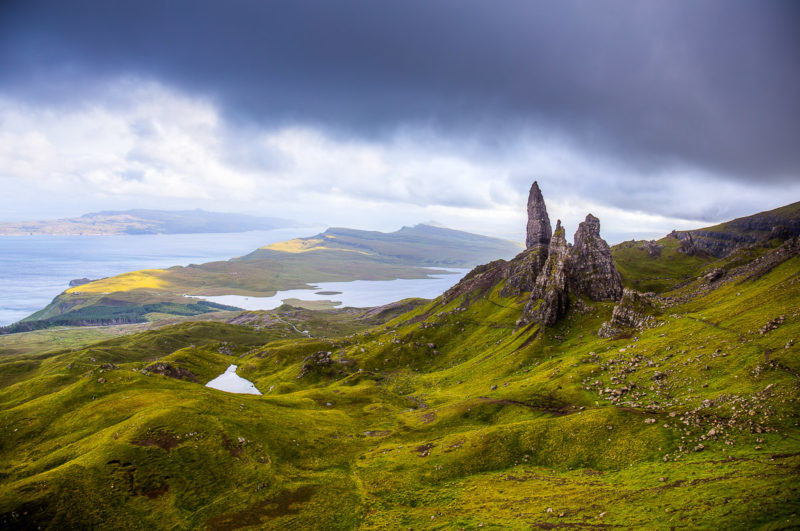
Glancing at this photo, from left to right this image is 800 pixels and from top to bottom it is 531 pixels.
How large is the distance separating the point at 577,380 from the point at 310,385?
109302mm

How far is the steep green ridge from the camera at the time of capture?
44594 millimetres

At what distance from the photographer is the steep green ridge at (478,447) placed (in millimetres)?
44594

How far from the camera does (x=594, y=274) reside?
164 m

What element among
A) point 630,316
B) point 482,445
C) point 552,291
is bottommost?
point 482,445

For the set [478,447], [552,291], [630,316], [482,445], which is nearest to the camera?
[478,447]

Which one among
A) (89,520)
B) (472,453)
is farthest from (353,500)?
(89,520)

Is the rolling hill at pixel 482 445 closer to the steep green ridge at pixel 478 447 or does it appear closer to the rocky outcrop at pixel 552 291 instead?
the steep green ridge at pixel 478 447

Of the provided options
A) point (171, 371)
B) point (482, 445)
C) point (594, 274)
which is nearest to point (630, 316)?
point (594, 274)

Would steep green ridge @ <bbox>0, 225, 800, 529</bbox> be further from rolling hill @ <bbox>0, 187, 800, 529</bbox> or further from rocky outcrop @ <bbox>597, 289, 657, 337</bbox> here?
rocky outcrop @ <bbox>597, 289, 657, 337</bbox>

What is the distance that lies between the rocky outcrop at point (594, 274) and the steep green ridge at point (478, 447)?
45103 mm

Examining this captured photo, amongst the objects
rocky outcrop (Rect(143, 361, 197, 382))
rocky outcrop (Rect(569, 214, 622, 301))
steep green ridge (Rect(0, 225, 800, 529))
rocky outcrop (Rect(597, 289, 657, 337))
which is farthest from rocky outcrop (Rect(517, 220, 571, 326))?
rocky outcrop (Rect(143, 361, 197, 382))

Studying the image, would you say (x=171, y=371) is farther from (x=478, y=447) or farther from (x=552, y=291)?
(x=552, y=291)

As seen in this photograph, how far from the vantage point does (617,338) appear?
11044cm

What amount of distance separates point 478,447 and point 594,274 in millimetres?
123188
